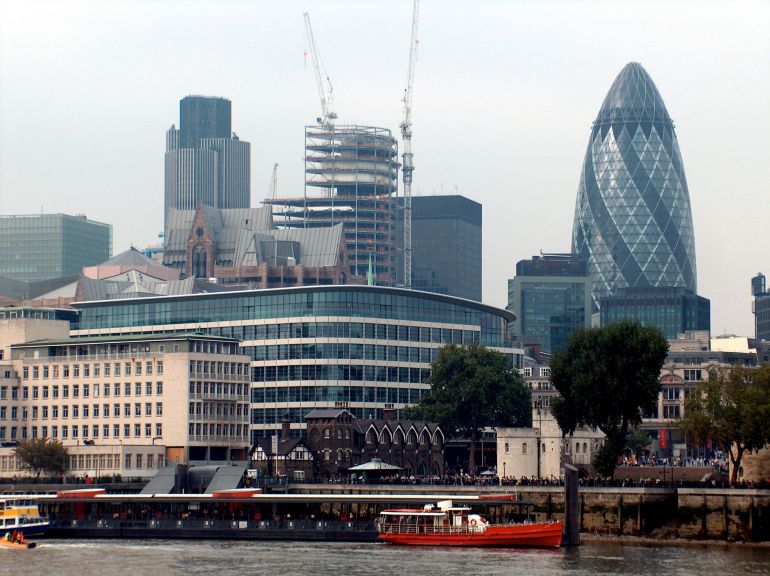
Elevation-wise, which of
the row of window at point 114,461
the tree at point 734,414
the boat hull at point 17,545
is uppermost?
the tree at point 734,414

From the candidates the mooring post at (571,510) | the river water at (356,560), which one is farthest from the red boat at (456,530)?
the river water at (356,560)

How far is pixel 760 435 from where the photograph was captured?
154 m

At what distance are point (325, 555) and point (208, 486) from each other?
35178 millimetres

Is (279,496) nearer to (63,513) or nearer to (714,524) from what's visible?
(63,513)

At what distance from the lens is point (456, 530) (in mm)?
146500

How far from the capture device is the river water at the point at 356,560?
124938 mm

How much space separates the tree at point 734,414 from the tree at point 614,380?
7.68 m

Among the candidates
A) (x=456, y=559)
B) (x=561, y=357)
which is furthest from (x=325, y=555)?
(x=561, y=357)

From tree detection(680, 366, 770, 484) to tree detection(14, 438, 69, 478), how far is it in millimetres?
72560

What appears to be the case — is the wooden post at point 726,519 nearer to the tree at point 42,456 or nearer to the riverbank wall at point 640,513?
the riverbank wall at point 640,513

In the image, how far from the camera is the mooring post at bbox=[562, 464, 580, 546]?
5758 inches

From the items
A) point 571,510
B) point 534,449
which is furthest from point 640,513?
point 534,449

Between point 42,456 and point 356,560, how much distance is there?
72420mm

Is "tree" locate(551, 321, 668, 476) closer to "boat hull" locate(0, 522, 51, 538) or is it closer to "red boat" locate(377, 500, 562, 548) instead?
"red boat" locate(377, 500, 562, 548)
